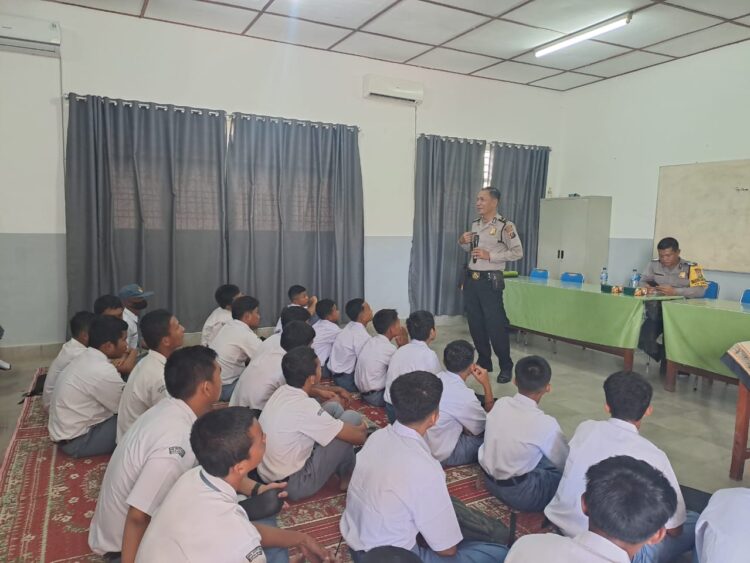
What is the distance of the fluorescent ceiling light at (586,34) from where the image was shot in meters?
4.57

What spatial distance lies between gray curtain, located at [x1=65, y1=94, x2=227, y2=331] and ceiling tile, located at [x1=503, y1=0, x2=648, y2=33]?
122 inches

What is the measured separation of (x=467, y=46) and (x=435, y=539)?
5.16 metres

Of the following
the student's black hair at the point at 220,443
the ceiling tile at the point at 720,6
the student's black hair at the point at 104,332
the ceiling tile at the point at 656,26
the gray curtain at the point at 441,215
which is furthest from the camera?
the gray curtain at the point at 441,215

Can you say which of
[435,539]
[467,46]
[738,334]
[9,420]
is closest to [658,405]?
[738,334]

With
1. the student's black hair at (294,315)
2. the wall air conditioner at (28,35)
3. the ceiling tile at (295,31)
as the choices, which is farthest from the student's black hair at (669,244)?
the wall air conditioner at (28,35)

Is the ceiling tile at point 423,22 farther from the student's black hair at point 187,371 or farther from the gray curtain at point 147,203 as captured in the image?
the student's black hair at point 187,371

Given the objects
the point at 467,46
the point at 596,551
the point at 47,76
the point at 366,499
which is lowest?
the point at 366,499

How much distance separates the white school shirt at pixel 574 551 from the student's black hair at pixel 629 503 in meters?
0.04

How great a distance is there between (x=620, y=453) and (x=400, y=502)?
2.48 feet

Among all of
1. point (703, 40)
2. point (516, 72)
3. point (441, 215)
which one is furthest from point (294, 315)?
point (703, 40)

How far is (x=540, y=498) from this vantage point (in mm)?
2150

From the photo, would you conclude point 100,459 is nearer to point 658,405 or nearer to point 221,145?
point 221,145

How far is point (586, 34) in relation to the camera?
4.87 m

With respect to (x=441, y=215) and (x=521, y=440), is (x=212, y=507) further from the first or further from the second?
(x=441, y=215)
